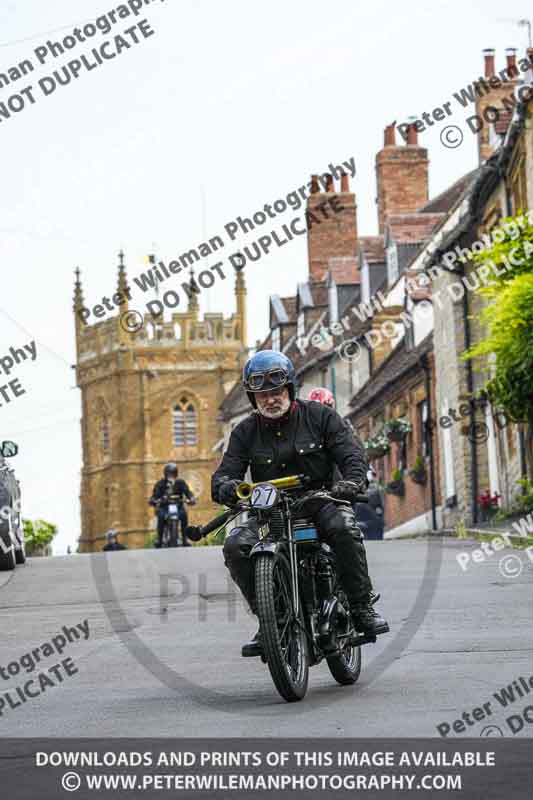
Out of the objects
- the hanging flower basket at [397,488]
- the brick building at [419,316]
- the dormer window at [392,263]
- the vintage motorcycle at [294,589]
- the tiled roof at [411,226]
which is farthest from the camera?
the dormer window at [392,263]

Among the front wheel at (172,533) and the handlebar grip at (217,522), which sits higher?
the front wheel at (172,533)

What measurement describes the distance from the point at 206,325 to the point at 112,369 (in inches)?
305

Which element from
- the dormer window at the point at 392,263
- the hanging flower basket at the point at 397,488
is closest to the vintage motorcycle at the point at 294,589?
the hanging flower basket at the point at 397,488

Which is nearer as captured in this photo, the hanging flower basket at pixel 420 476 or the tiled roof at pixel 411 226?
the hanging flower basket at pixel 420 476

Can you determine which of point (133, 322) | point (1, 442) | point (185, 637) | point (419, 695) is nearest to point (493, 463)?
point (1, 442)

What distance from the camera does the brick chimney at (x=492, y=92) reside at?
40.4m

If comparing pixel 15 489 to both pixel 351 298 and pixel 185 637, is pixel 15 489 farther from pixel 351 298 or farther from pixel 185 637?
pixel 351 298

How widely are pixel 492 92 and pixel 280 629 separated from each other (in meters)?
35.1

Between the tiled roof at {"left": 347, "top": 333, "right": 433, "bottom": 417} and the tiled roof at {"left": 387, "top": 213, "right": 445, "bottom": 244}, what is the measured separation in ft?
9.62

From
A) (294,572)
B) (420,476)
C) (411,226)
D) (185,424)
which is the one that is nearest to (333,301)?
(411,226)

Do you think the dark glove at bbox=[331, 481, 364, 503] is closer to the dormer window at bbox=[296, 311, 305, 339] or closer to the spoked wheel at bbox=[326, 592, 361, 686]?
the spoked wheel at bbox=[326, 592, 361, 686]

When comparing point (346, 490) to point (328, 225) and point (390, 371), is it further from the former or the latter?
point (328, 225)

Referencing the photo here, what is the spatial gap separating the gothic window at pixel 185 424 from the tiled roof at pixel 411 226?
2890 inches

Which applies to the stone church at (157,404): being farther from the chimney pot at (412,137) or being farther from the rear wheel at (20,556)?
the rear wheel at (20,556)
